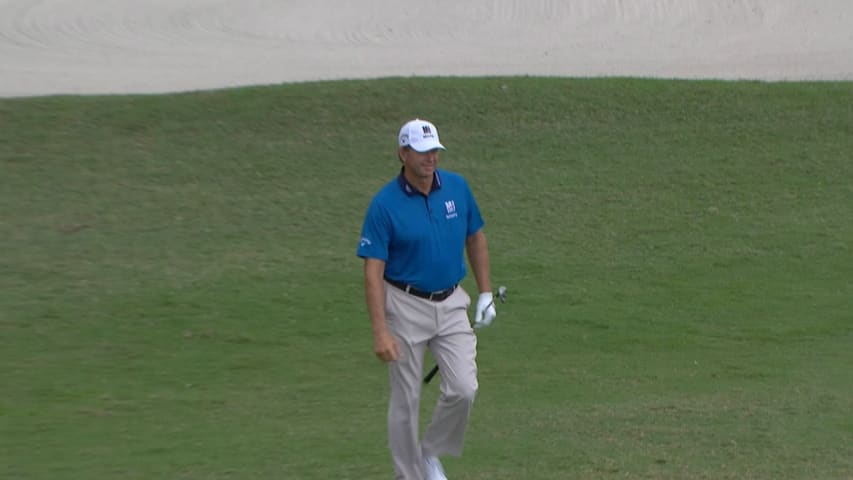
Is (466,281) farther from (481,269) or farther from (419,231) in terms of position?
(419,231)

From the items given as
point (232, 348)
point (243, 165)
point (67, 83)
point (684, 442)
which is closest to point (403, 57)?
point (67, 83)

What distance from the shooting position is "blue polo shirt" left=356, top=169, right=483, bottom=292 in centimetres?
686

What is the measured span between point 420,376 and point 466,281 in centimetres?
532

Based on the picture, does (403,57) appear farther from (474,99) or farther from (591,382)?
(591,382)

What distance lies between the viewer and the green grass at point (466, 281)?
26.2 feet

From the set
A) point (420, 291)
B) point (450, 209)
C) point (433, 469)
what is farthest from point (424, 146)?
point (433, 469)

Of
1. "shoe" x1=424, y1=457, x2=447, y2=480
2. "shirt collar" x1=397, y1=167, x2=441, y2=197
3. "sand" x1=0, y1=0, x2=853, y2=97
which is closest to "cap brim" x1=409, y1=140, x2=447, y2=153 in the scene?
"shirt collar" x1=397, y1=167, x2=441, y2=197

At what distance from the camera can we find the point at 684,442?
306 inches

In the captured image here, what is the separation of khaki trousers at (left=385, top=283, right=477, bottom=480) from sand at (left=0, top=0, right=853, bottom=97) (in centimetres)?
1325

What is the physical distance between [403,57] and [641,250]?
10247mm

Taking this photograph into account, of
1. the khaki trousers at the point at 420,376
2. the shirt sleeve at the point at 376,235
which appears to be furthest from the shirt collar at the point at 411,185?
the khaki trousers at the point at 420,376

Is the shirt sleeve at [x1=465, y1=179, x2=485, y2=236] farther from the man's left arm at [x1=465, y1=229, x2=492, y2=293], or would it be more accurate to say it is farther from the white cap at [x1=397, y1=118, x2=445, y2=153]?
the white cap at [x1=397, y1=118, x2=445, y2=153]

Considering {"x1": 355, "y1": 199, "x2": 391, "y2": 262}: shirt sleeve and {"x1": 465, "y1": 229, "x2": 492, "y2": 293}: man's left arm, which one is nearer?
{"x1": 355, "y1": 199, "x2": 391, "y2": 262}: shirt sleeve

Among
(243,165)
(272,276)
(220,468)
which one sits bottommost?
(220,468)
